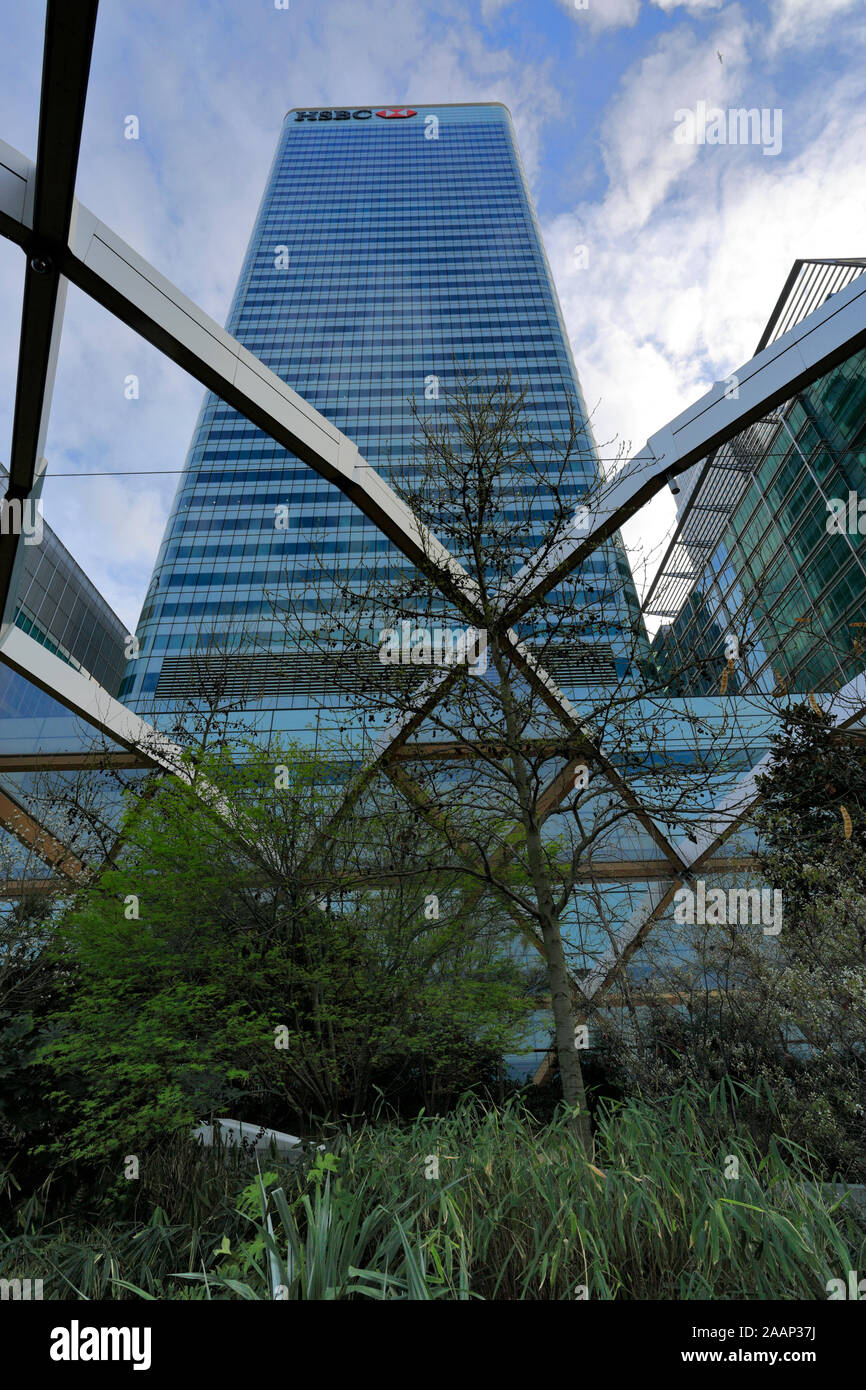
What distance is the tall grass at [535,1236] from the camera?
7.98ft

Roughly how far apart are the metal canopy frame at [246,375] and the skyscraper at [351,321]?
1052 inches

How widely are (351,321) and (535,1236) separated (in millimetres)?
95430

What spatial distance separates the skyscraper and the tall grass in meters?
32.1

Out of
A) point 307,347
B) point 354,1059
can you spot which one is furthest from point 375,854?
point 307,347

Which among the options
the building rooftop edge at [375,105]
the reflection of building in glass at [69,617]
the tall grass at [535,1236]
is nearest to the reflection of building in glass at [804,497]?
the tall grass at [535,1236]

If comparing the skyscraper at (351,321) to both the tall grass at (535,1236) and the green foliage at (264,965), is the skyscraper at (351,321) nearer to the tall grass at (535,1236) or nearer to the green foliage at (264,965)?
the green foliage at (264,965)

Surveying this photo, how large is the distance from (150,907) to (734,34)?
1765cm

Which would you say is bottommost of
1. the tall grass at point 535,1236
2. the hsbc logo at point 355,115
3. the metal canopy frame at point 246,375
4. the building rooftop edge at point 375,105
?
the tall grass at point 535,1236

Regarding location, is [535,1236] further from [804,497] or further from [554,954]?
[804,497]

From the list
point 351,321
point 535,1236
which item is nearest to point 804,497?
point 535,1236

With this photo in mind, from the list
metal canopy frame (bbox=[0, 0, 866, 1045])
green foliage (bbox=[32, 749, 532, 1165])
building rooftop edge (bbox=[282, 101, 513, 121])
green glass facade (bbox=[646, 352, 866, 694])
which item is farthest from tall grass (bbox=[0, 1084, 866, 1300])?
building rooftop edge (bbox=[282, 101, 513, 121])

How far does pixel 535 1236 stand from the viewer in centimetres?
268

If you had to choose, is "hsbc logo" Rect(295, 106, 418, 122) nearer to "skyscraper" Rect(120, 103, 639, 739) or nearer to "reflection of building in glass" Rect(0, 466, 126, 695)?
"skyscraper" Rect(120, 103, 639, 739)

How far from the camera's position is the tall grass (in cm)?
243
